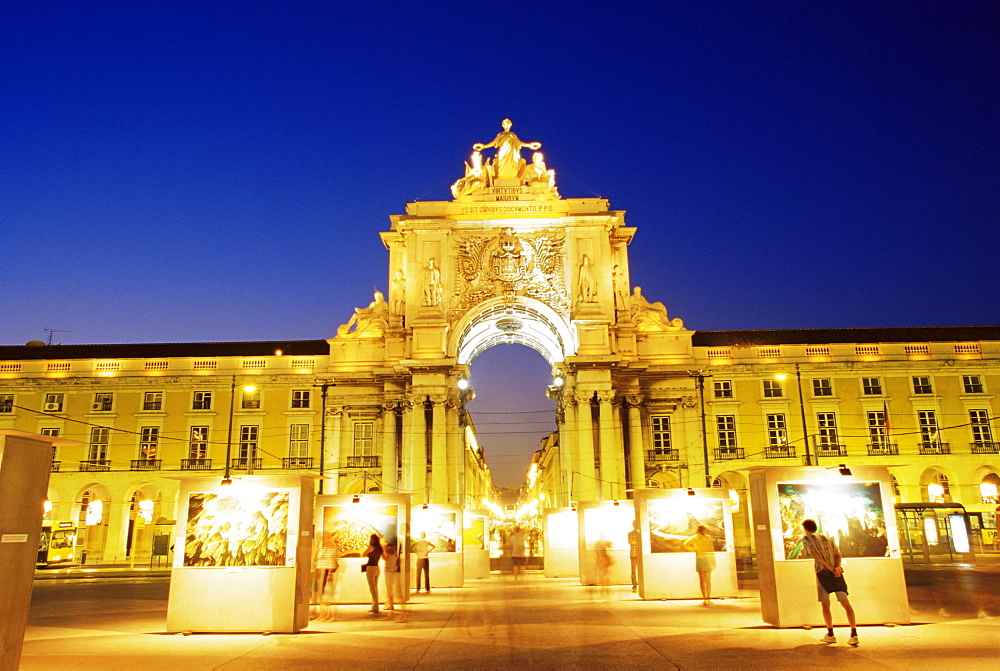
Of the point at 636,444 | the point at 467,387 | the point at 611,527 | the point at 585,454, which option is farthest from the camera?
the point at 467,387

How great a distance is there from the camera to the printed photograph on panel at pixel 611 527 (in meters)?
30.0

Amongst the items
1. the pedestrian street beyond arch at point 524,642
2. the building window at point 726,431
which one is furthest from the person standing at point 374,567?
the building window at point 726,431

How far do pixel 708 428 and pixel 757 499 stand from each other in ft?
124

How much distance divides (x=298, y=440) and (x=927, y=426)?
42.3 meters

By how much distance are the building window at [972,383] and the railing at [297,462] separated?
4442 cm

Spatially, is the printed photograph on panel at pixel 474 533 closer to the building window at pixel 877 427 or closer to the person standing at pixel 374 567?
the person standing at pixel 374 567

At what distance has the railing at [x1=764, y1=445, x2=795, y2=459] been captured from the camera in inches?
2099

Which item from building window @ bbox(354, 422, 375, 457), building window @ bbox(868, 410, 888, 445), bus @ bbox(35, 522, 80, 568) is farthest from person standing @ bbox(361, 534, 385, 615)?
building window @ bbox(868, 410, 888, 445)

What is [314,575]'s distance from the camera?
69.9 feet

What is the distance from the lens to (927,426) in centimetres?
5334

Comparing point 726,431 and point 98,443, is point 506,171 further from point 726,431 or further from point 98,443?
point 98,443

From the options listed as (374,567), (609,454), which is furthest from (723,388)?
(374,567)

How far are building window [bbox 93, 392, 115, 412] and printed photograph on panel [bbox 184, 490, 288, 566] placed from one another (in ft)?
139

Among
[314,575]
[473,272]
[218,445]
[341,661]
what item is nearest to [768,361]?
[473,272]
